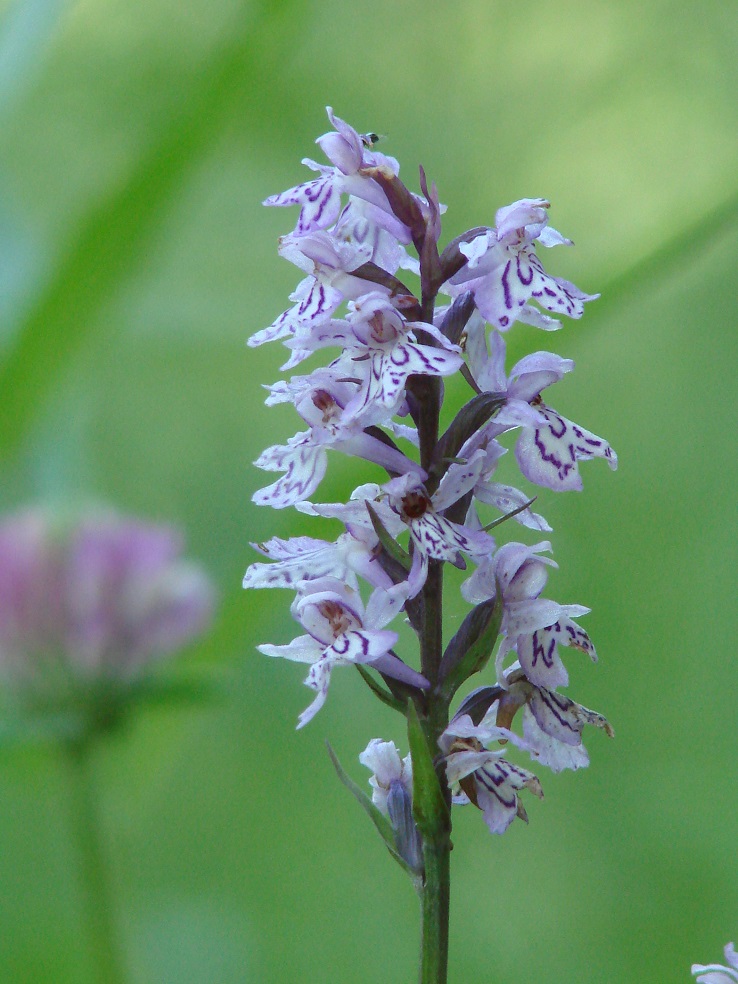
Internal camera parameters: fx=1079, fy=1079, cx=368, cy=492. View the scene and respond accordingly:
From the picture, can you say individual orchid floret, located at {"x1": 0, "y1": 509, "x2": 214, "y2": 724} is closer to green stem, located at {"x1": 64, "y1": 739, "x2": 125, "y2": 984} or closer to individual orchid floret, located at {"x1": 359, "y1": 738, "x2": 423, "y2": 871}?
green stem, located at {"x1": 64, "y1": 739, "x2": 125, "y2": 984}

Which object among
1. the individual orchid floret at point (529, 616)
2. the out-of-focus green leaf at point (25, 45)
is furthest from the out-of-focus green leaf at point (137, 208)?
the individual orchid floret at point (529, 616)

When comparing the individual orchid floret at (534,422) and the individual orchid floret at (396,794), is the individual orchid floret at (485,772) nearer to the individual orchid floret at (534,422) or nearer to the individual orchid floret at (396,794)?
the individual orchid floret at (396,794)

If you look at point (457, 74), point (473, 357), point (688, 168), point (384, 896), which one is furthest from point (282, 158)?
point (473, 357)

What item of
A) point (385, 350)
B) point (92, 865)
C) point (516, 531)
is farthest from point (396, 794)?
point (516, 531)

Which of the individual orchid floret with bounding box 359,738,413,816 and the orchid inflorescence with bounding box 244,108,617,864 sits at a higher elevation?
the orchid inflorescence with bounding box 244,108,617,864

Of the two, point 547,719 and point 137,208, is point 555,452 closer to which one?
point 547,719

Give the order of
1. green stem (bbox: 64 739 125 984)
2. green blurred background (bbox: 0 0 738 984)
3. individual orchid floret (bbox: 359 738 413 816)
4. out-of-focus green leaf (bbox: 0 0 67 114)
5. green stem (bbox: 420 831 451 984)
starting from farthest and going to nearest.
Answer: green blurred background (bbox: 0 0 738 984)
green stem (bbox: 64 739 125 984)
individual orchid floret (bbox: 359 738 413 816)
green stem (bbox: 420 831 451 984)
out-of-focus green leaf (bbox: 0 0 67 114)

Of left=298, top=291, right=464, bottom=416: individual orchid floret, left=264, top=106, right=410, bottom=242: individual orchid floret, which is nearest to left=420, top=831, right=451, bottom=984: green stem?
left=298, top=291, right=464, bottom=416: individual orchid floret
